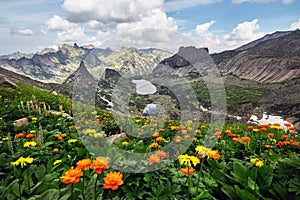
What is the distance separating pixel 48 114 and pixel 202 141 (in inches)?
230

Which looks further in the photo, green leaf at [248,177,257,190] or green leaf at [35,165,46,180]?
green leaf at [35,165,46,180]

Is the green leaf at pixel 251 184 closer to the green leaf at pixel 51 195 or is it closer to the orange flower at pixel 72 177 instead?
the orange flower at pixel 72 177

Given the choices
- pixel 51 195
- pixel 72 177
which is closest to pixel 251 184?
pixel 72 177

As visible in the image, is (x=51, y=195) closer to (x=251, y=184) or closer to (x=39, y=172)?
(x=39, y=172)

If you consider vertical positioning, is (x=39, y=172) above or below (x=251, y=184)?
above

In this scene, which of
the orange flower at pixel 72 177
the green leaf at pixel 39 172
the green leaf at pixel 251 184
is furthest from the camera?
the green leaf at pixel 39 172

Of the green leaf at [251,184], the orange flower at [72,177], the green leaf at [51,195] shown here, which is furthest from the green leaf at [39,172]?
the green leaf at [251,184]

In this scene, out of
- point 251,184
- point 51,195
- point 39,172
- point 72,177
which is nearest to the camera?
point 72,177

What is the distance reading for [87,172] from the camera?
12.1 ft

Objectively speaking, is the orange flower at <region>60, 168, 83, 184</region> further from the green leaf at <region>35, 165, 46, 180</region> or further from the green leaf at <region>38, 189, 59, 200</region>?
the green leaf at <region>35, 165, 46, 180</region>

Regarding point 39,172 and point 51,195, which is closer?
point 51,195

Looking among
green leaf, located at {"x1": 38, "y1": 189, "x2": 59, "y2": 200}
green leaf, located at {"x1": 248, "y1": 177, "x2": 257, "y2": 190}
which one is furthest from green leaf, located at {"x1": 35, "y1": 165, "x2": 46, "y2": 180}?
green leaf, located at {"x1": 248, "y1": 177, "x2": 257, "y2": 190}

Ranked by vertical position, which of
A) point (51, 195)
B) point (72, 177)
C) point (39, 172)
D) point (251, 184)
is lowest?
point (251, 184)

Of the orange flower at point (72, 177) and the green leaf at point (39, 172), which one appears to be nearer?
the orange flower at point (72, 177)
